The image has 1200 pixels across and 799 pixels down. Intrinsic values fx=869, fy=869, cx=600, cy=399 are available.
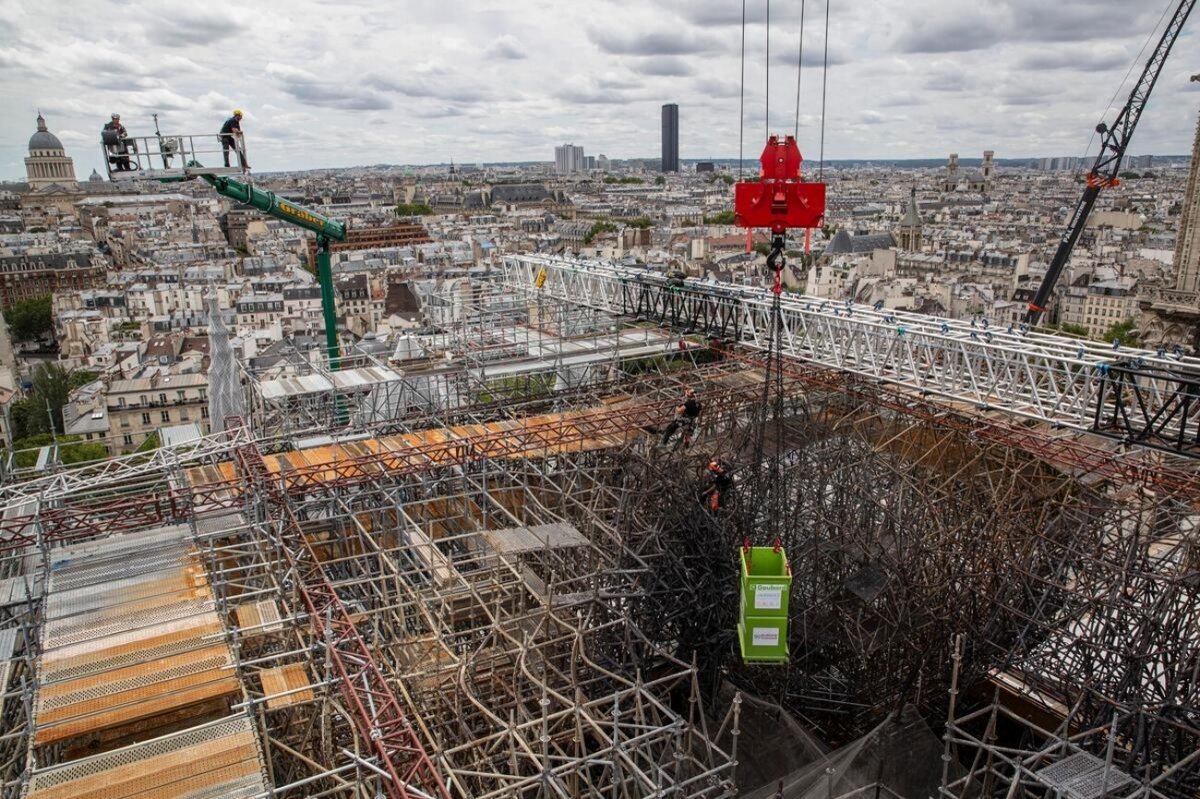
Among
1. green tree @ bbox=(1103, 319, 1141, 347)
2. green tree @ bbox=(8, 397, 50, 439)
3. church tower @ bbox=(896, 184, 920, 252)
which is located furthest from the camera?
church tower @ bbox=(896, 184, 920, 252)

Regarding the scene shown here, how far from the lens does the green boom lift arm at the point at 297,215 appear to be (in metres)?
23.2

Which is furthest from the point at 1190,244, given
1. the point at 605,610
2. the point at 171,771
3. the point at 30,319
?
the point at 30,319

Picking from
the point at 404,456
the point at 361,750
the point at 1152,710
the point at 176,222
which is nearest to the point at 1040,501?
the point at 1152,710

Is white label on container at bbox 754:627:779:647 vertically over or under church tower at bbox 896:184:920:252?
over

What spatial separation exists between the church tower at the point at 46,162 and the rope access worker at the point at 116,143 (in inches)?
6477

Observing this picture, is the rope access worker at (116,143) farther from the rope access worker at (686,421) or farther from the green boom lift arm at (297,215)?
the rope access worker at (686,421)

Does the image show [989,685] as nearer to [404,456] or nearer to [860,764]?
[860,764]

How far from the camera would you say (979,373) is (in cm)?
1791

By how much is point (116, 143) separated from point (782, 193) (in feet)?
54.5

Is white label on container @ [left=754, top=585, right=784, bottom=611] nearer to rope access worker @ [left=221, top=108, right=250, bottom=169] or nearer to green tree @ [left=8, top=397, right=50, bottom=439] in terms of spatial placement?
rope access worker @ [left=221, top=108, right=250, bottom=169]

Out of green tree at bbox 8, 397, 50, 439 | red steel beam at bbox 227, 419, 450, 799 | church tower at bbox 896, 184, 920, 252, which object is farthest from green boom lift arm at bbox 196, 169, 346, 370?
church tower at bbox 896, 184, 920, 252

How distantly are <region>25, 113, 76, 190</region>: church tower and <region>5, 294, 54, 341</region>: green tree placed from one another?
321 feet

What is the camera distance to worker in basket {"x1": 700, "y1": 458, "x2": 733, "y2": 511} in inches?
562

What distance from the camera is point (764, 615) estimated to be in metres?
11.8
